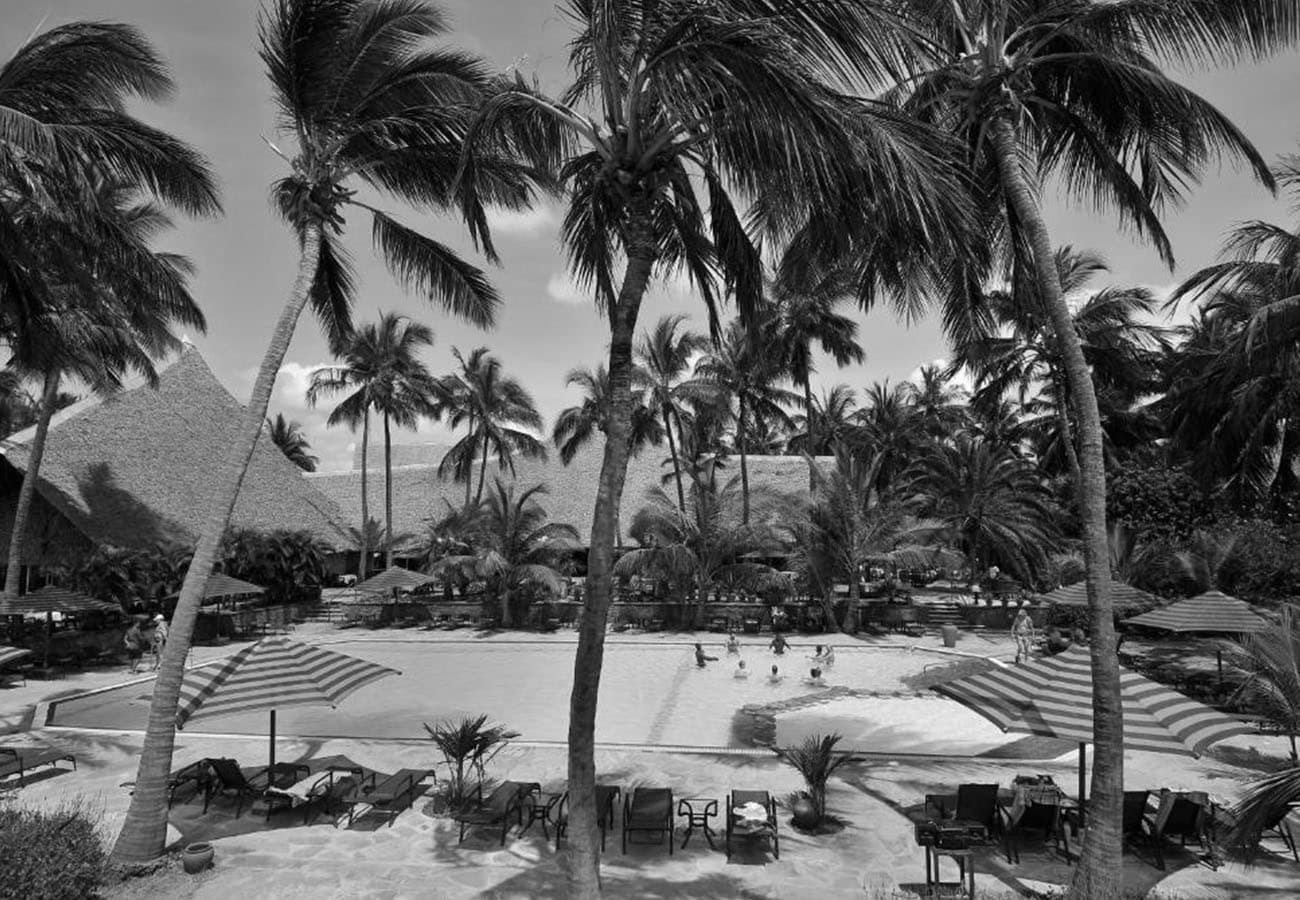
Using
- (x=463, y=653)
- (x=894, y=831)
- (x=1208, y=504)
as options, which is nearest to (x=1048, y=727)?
(x=894, y=831)

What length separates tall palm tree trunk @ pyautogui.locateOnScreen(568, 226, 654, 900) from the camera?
20.9ft

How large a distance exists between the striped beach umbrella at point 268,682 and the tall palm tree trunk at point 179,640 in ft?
1.17

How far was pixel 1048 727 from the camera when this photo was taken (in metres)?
7.91

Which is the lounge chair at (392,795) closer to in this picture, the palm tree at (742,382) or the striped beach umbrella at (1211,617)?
the striped beach umbrella at (1211,617)

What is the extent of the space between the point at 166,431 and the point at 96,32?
82.0ft

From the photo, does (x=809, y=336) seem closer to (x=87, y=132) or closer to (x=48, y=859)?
(x=87, y=132)

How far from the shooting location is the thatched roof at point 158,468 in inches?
1055

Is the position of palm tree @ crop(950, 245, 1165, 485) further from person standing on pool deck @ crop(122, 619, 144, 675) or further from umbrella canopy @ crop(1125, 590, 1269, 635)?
person standing on pool deck @ crop(122, 619, 144, 675)

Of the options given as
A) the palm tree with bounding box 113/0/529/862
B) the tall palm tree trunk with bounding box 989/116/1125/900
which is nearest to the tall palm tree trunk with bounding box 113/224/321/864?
the palm tree with bounding box 113/0/529/862

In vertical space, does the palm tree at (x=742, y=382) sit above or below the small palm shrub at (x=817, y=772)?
above

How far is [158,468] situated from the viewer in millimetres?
30578

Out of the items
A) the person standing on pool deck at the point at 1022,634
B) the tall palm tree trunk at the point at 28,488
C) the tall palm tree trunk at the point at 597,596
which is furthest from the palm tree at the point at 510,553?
the tall palm tree trunk at the point at 597,596

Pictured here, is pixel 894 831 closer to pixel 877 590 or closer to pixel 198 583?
pixel 198 583

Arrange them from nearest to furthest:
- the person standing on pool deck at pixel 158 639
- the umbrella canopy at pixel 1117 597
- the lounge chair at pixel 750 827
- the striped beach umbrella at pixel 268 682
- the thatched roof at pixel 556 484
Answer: the lounge chair at pixel 750 827, the striped beach umbrella at pixel 268 682, the umbrella canopy at pixel 1117 597, the person standing on pool deck at pixel 158 639, the thatched roof at pixel 556 484
